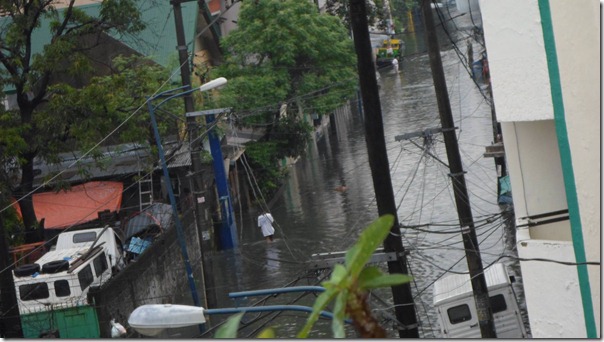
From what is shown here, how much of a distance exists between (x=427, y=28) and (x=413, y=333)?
16.0 ft

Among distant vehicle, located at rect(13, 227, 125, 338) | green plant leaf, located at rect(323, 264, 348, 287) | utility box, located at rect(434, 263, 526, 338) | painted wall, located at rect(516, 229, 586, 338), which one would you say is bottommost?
utility box, located at rect(434, 263, 526, 338)

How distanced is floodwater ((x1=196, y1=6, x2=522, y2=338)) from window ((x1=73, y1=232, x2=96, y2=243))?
2.64m

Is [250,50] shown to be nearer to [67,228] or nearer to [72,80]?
[72,80]

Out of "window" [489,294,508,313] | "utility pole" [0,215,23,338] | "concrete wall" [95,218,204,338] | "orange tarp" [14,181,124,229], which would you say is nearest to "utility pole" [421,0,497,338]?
"window" [489,294,508,313]

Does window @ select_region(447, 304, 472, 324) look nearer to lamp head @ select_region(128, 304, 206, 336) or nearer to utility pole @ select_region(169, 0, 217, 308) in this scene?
utility pole @ select_region(169, 0, 217, 308)

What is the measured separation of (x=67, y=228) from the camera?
22.5 metres

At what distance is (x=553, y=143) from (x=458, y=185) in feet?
21.3

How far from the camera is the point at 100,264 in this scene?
20062 mm

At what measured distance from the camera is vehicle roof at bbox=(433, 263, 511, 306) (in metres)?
15.6

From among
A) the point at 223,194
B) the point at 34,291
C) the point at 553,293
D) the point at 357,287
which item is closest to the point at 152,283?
the point at 34,291

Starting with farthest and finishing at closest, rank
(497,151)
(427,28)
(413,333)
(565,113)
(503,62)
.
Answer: (497,151)
(427,28)
(413,333)
(503,62)
(565,113)

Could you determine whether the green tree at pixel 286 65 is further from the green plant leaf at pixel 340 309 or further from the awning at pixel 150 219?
the green plant leaf at pixel 340 309

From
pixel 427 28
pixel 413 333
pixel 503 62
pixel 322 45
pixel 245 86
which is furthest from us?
pixel 322 45

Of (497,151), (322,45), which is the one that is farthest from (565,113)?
(322,45)
